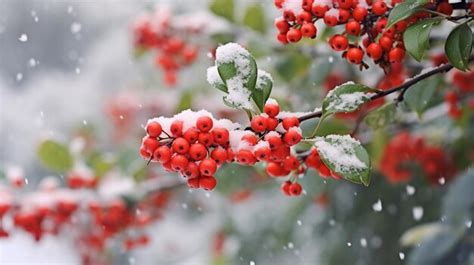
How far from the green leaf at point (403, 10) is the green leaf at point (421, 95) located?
335 millimetres

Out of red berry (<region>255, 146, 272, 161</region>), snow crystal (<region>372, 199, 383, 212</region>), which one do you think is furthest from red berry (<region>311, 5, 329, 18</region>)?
snow crystal (<region>372, 199, 383, 212</region>)

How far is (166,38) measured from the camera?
1956mm

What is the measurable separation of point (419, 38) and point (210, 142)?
31 cm

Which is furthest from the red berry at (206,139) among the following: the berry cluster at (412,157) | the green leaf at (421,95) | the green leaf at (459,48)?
the berry cluster at (412,157)

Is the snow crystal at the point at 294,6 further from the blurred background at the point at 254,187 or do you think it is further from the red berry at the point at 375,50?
the blurred background at the point at 254,187

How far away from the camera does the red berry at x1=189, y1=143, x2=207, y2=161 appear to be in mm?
817

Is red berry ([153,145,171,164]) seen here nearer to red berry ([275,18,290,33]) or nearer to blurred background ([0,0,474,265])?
red berry ([275,18,290,33])

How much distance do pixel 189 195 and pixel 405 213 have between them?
1.74 metres

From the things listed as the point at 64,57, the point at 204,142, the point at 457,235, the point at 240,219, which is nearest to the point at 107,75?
the point at 64,57

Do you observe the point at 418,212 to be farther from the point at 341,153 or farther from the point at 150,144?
the point at 150,144

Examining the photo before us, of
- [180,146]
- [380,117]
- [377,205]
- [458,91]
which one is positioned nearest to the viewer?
[180,146]

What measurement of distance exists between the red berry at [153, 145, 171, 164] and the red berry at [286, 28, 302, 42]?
0.25 m

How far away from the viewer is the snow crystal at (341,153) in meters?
0.86

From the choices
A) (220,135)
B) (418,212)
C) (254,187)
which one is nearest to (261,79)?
(220,135)
